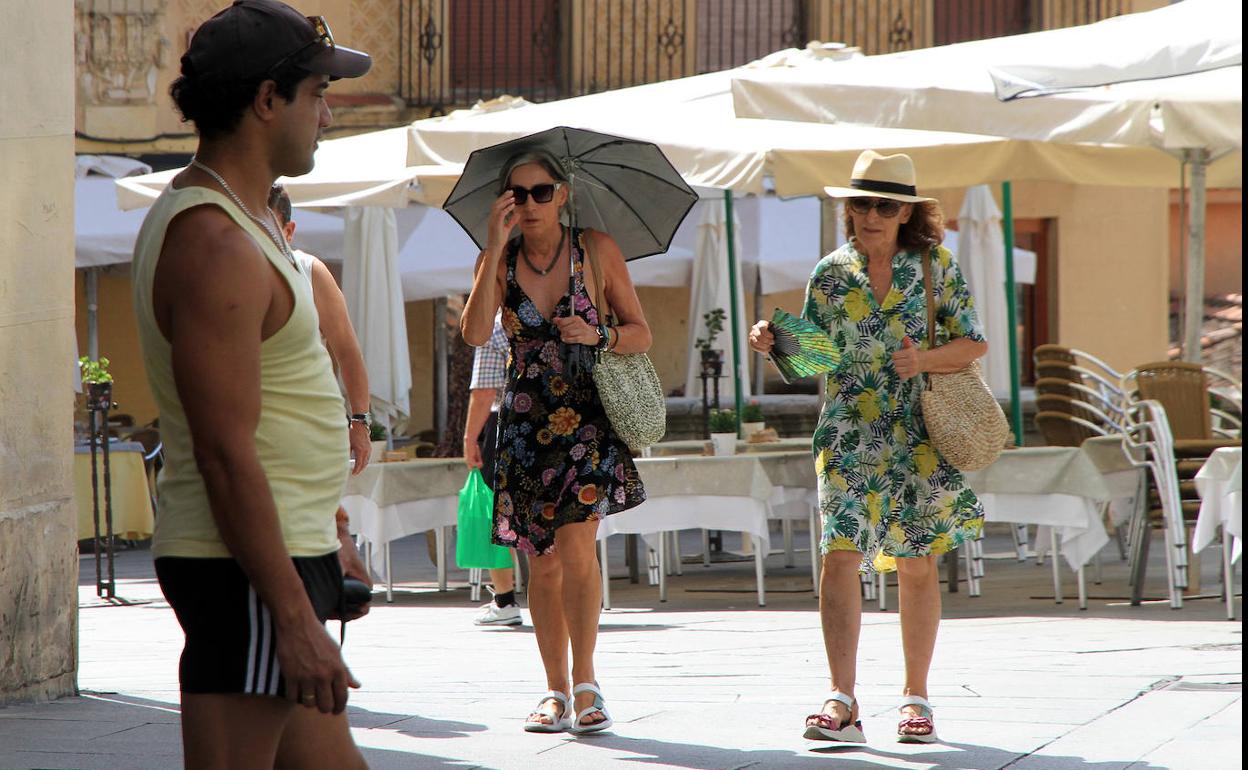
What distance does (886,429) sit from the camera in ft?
18.0

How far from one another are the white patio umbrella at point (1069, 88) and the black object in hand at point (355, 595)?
5045mm

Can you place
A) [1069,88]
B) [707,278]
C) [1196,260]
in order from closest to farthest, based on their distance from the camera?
1. [1069,88]
2. [1196,260]
3. [707,278]

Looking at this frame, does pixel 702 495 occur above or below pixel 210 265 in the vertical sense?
below

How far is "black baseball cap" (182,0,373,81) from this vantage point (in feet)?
8.71

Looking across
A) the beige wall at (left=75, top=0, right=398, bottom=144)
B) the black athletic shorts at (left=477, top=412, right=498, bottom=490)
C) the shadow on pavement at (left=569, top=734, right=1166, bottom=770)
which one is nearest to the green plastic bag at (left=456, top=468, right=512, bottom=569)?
the black athletic shorts at (left=477, top=412, right=498, bottom=490)

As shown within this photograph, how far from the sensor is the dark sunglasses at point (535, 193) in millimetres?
5715

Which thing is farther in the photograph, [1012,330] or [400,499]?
[1012,330]

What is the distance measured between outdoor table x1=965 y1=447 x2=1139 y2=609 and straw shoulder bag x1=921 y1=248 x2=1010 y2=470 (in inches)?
138

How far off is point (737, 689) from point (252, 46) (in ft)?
14.0

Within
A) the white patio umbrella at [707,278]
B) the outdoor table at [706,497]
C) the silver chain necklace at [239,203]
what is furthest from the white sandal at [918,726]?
the white patio umbrella at [707,278]

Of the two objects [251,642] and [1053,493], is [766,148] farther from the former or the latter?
[251,642]

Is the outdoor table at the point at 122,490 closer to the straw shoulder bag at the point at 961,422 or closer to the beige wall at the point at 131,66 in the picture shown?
the beige wall at the point at 131,66

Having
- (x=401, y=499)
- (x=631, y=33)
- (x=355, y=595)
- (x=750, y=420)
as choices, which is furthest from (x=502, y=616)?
(x=631, y=33)

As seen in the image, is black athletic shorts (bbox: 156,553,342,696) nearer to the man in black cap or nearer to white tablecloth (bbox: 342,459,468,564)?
the man in black cap
